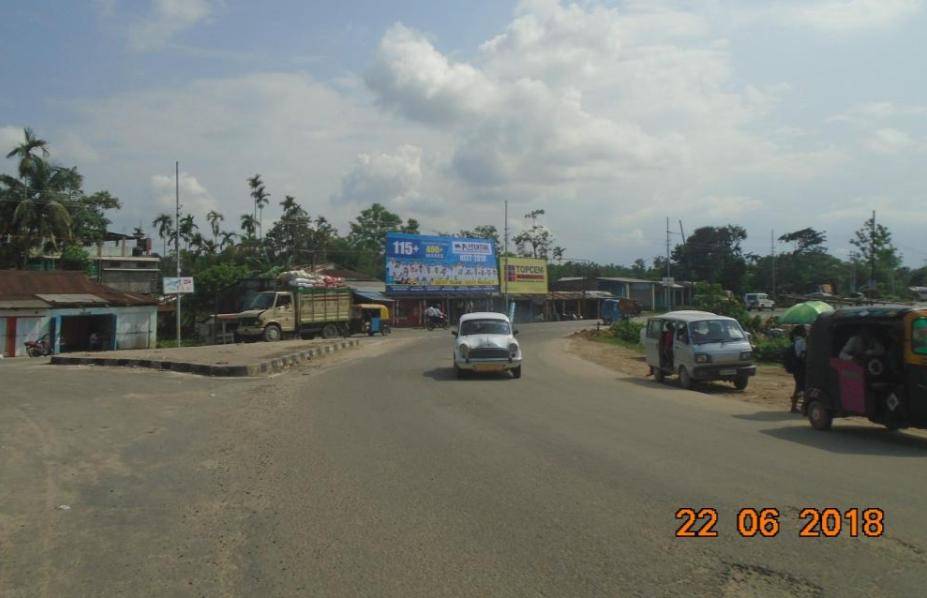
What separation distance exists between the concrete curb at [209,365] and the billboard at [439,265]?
28.2 meters

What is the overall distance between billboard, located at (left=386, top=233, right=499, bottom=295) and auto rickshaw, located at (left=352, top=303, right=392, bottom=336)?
10.6m

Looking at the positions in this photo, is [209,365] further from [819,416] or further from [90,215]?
[90,215]

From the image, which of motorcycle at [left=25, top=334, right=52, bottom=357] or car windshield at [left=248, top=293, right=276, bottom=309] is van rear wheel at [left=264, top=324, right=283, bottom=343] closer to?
car windshield at [left=248, top=293, right=276, bottom=309]

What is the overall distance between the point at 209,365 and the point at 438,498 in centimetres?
1520

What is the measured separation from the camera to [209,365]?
19.9m

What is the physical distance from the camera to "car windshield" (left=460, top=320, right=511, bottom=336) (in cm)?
1917

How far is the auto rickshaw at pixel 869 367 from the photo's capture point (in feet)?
29.1

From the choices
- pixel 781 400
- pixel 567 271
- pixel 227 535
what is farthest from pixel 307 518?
pixel 567 271

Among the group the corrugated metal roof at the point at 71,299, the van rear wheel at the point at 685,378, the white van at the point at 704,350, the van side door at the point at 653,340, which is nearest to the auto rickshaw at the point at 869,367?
the white van at the point at 704,350

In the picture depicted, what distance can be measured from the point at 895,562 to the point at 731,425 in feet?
20.3

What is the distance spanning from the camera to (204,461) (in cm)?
846

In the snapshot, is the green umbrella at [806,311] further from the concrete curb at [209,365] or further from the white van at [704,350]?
the concrete curb at [209,365]

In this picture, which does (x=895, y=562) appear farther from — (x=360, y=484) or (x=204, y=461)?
(x=204, y=461)
